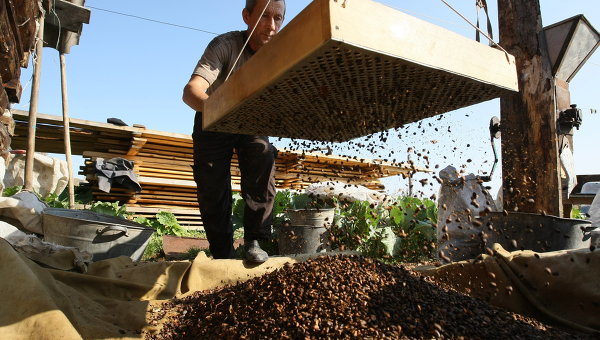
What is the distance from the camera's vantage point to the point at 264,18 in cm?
276

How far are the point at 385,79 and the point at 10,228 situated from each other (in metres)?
3.02

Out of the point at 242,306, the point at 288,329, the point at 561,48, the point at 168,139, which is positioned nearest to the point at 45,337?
the point at 242,306

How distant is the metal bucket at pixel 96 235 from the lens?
11.6ft

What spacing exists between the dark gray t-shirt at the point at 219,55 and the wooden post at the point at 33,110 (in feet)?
11.2

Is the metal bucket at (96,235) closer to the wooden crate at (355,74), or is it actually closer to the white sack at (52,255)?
the white sack at (52,255)

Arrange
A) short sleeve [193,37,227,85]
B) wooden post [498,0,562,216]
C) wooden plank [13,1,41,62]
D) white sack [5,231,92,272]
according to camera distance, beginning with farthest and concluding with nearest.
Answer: wooden post [498,0,562,216]
wooden plank [13,1,41,62]
short sleeve [193,37,227,85]
white sack [5,231,92,272]

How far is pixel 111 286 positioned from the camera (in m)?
2.55

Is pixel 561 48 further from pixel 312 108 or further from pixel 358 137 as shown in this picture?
pixel 312 108

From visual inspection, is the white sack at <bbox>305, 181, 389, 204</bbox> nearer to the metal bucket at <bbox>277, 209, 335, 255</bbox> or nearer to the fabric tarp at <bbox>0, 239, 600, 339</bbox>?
the metal bucket at <bbox>277, 209, 335, 255</bbox>

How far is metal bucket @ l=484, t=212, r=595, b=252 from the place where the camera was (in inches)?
139

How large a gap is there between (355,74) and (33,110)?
5310 millimetres

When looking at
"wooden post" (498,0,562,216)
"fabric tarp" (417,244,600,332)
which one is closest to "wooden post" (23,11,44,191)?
"fabric tarp" (417,244,600,332)

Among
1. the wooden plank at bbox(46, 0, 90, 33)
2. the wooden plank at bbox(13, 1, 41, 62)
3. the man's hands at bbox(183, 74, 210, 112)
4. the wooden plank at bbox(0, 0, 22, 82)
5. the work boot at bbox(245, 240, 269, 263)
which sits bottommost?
the work boot at bbox(245, 240, 269, 263)

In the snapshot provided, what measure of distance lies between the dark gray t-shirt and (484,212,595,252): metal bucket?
2.68 metres
